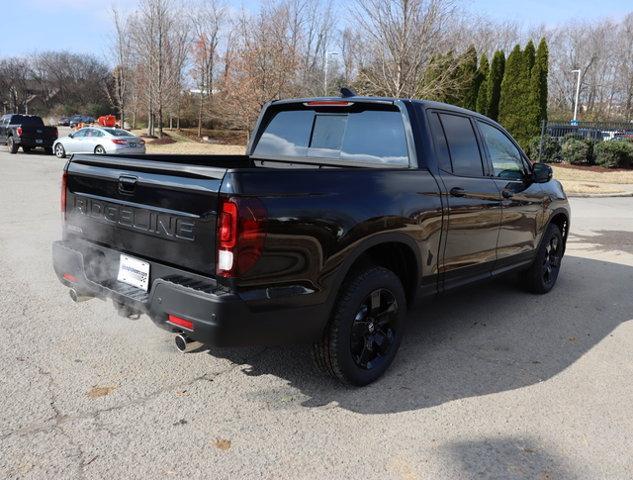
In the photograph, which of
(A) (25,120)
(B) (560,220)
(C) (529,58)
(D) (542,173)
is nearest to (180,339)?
(D) (542,173)

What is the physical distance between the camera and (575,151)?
24.4m

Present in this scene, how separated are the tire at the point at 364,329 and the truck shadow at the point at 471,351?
0.47 ft

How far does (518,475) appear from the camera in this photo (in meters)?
2.72

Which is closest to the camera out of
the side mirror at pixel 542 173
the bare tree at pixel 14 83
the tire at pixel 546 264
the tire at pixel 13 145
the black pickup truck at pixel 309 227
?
the black pickup truck at pixel 309 227

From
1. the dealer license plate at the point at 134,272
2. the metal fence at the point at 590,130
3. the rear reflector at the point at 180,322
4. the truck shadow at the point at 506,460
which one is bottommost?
the truck shadow at the point at 506,460

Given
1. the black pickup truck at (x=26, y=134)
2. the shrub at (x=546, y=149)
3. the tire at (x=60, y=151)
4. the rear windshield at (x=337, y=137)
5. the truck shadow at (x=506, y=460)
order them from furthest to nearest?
1. the black pickup truck at (x=26, y=134)
2. the shrub at (x=546, y=149)
3. the tire at (x=60, y=151)
4. the rear windshield at (x=337, y=137)
5. the truck shadow at (x=506, y=460)

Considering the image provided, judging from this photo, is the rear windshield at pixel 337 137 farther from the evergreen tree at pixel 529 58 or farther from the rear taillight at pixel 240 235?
the evergreen tree at pixel 529 58

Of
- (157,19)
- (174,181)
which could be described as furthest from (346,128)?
(157,19)

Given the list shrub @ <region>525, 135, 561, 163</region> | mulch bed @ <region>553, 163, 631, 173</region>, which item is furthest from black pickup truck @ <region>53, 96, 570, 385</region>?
shrub @ <region>525, 135, 561, 163</region>

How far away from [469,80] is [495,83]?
286 centimetres

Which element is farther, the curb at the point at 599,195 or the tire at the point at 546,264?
the curb at the point at 599,195

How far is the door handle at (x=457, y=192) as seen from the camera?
4.06m

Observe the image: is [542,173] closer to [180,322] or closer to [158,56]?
[180,322]

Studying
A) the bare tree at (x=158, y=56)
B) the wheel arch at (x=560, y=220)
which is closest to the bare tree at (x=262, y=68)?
the bare tree at (x=158, y=56)
